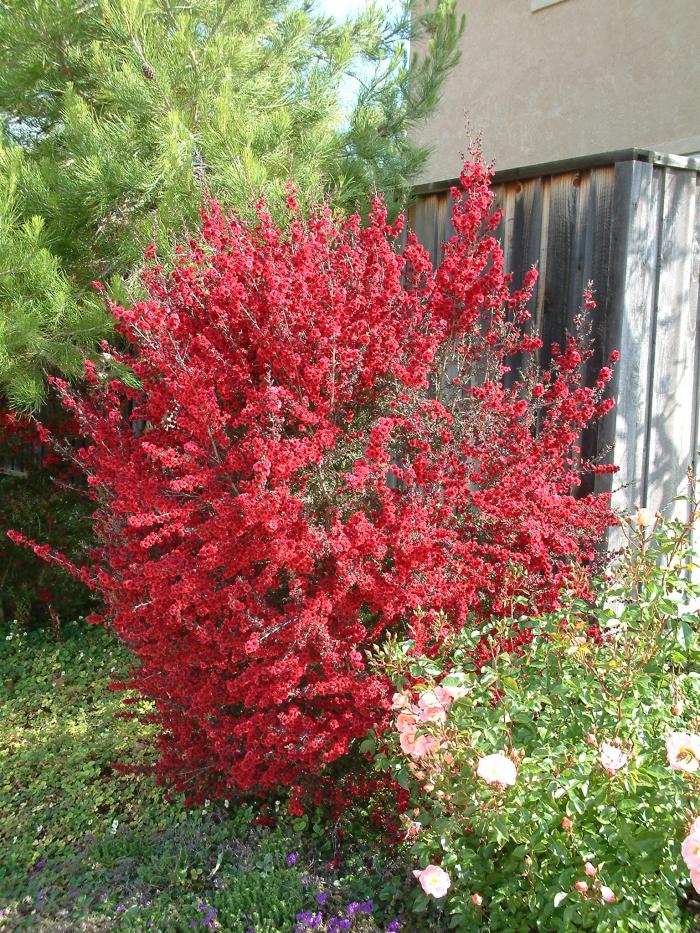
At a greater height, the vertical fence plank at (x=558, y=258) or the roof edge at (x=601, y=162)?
the roof edge at (x=601, y=162)

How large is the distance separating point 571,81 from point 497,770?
683 centimetres

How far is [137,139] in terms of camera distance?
411 centimetres

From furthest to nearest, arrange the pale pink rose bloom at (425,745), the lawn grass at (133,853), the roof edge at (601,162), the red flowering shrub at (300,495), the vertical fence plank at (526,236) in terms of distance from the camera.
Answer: the vertical fence plank at (526,236) < the roof edge at (601,162) < the red flowering shrub at (300,495) < the lawn grass at (133,853) < the pale pink rose bloom at (425,745)

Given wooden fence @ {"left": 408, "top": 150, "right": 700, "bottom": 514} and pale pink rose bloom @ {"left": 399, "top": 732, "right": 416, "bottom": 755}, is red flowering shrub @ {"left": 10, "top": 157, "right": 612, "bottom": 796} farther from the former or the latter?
wooden fence @ {"left": 408, "top": 150, "right": 700, "bottom": 514}

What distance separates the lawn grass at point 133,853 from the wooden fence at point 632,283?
196 centimetres

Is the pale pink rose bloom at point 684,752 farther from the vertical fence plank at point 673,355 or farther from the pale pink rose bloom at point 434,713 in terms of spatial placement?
the vertical fence plank at point 673,355

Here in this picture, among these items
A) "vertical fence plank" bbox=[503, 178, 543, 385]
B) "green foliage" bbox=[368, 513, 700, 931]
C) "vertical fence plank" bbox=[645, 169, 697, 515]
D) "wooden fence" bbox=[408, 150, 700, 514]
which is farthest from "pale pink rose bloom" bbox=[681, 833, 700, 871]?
"vertical fence plank" bbox=[503, 178, 543, 385]

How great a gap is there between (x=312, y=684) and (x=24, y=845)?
1424 mm

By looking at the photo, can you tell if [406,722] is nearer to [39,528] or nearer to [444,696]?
[444,696]

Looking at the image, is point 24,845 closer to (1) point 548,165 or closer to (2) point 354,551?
(2) point 354,551

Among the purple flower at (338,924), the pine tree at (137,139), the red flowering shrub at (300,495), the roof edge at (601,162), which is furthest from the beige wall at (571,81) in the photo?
the purple flower at (338,924)

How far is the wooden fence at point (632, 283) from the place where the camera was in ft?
12.5

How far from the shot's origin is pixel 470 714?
92.7 inches

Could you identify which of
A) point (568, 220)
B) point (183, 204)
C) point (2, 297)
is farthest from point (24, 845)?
point (568, 220)
